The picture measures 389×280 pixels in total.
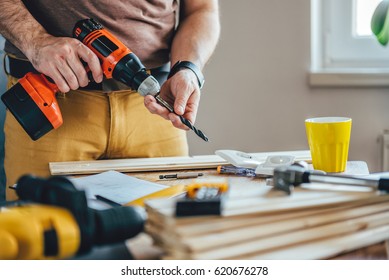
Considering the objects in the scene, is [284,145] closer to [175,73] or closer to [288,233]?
[175,73]

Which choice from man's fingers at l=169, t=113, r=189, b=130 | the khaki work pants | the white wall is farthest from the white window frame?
man's fingers at l=169, t=113, r=189, b=130

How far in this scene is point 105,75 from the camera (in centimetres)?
117

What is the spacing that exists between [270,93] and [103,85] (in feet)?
2.77

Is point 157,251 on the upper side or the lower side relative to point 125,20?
lower

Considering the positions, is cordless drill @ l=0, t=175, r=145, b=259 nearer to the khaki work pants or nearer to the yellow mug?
the yellow mug

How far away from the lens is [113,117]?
1.31 m

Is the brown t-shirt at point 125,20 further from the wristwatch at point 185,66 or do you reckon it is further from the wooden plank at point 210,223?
the wooden plank at point 210,223

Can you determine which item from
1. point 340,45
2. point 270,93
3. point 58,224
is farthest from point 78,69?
point 340,45

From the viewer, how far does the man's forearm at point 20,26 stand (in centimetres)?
121

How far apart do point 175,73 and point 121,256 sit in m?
0.63

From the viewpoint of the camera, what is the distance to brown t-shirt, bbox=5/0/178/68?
4.24ft

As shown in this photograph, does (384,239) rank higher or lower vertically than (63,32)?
lower

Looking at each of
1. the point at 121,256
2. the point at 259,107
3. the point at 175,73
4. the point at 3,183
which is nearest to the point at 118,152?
the point at 175,73

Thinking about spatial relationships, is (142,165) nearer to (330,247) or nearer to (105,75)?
(105,75)
